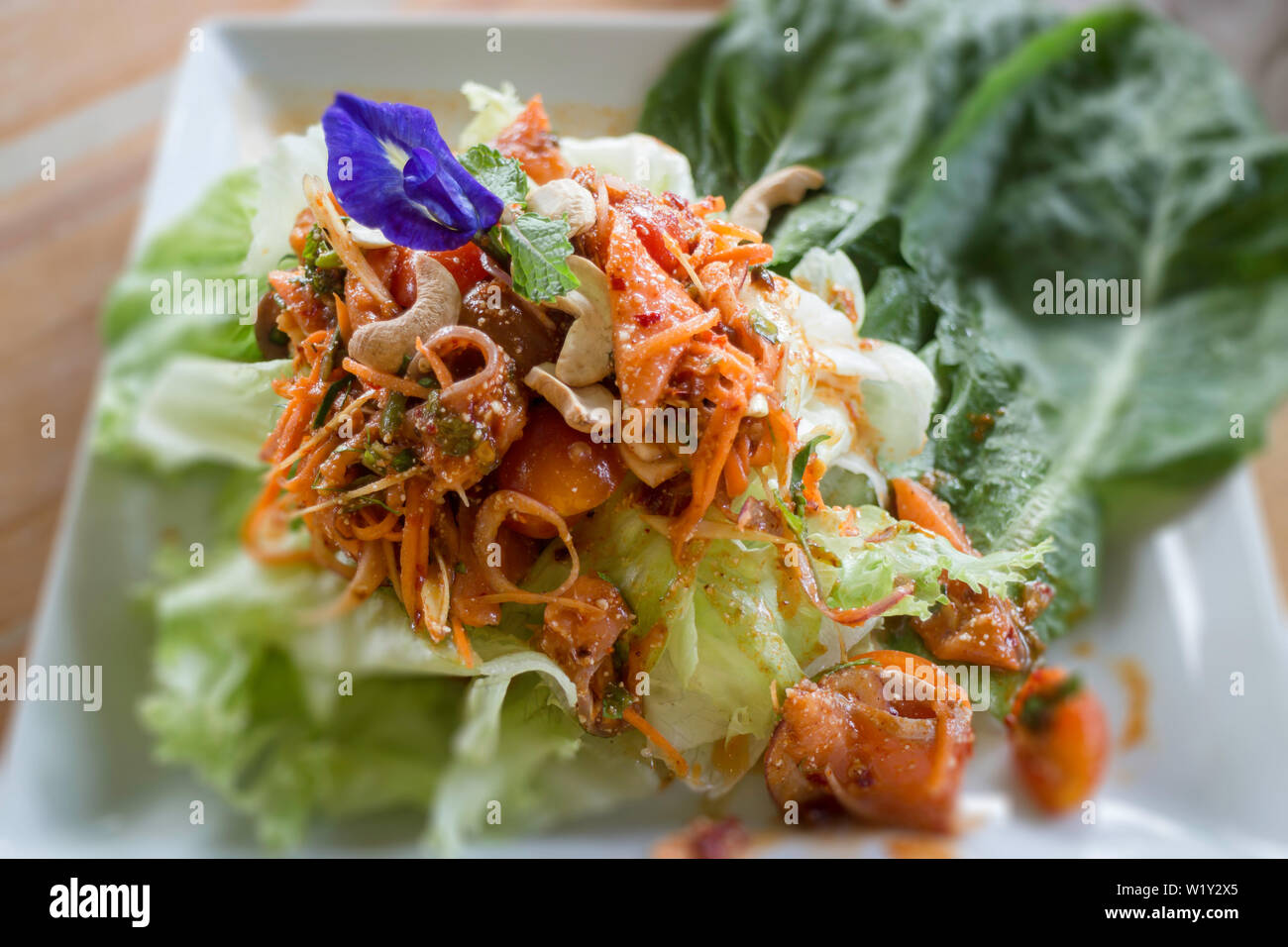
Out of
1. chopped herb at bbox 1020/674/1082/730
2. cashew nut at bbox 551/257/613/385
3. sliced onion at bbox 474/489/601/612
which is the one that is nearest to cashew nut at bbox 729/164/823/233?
cashew nut at bbox 551/257/613/385

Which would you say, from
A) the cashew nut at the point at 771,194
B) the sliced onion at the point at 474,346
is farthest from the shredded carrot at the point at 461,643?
the cashew nut at the point at 771,194

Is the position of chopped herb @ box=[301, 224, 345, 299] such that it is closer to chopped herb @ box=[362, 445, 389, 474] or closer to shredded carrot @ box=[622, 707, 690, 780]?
chopped herb @ box=[362, 445, 389, 474]

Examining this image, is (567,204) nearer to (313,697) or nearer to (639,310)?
(639,310)

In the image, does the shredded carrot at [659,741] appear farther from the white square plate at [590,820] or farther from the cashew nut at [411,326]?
the cashew nut at [411,326]

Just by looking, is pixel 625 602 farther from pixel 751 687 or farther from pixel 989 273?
pixel 989 273

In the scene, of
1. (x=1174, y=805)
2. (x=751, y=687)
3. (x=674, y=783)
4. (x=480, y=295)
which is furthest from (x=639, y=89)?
(x=1174, y=805)

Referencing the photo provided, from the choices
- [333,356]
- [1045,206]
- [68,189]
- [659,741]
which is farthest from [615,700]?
[68,189]
